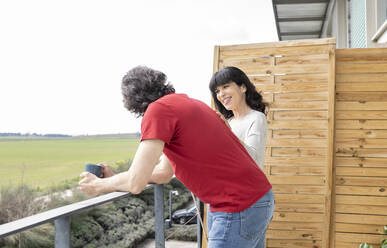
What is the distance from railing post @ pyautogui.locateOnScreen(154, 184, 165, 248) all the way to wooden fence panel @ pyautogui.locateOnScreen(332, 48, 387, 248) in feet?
5.23

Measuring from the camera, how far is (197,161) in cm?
127

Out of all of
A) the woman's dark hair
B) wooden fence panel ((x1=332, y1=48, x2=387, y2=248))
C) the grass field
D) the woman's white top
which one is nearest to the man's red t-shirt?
the woman's white top

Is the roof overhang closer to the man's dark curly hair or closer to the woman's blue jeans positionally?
the man's dark curly hair

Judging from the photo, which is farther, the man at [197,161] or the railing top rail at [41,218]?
the man at [197,161]

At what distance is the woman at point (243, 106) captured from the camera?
201 centimetres

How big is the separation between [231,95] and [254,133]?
11.1 inches

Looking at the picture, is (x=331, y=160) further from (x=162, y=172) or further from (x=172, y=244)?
(x=162, y=172)

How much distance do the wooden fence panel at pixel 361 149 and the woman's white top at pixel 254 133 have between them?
125 centimetres

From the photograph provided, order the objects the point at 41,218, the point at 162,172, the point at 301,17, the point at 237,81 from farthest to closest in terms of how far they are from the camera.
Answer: the point at 301,17
the point at 237,81
the point at 162,172
the point at 41,218

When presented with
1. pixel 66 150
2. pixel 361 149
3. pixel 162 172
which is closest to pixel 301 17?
pixel 361 149

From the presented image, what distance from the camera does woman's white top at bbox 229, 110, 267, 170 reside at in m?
1.97

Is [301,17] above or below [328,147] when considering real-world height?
above

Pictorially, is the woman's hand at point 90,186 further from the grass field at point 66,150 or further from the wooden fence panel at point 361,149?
the grass field at point 66,150

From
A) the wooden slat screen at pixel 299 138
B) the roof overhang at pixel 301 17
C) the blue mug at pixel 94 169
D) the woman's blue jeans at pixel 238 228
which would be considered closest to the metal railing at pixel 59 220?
the blue mug at pixel 94 169
